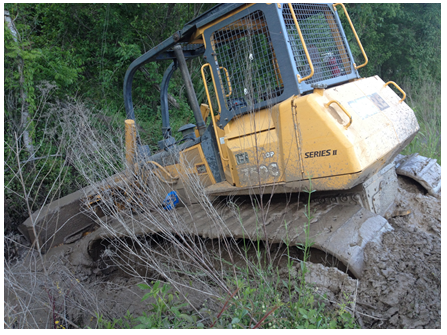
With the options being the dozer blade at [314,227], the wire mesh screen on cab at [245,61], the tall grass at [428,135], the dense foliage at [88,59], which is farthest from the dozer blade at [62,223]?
the tall grass at [428,135]

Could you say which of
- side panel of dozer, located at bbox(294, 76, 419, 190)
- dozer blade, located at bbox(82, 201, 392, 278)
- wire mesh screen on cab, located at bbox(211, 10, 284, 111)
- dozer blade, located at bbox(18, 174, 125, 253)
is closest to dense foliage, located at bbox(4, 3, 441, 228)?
dozer blade, located at bbox(18, 174, 125, 253)

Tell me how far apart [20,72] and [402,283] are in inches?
233

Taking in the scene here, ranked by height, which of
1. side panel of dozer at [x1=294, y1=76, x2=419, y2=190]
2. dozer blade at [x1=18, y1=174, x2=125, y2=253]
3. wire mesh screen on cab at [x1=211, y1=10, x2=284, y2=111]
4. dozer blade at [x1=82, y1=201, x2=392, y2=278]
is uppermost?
wire mesh screen on cab at [x1=211, y1=10, x2=284, y2=111]

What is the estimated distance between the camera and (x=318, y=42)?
3.46 meters

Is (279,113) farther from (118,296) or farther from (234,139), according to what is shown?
(118,296)

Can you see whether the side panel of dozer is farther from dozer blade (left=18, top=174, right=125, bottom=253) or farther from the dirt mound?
dozer blade (left=18, top=174, right=125, bottom=253)

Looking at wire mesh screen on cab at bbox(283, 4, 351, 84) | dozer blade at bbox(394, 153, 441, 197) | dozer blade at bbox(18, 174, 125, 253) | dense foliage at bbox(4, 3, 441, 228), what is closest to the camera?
wire mesh screen on cab at bbox(283, 4, 351, 84)

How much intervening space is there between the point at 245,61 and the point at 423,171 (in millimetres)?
2866

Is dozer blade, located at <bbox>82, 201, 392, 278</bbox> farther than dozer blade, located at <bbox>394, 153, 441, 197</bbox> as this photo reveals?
No

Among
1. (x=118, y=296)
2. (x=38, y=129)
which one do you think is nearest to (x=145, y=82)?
(x=38, y=129)

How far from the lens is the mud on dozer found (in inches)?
113

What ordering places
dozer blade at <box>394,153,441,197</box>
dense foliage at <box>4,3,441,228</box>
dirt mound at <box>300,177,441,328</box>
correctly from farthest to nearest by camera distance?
dense foliage at <box>4,3,441,228</box> < dozer blade at <box>394,153,441,197</box> < dirt mound at <box>300,177,441,328</box>

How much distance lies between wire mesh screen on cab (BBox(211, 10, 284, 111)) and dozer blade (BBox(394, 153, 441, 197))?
2.23 m

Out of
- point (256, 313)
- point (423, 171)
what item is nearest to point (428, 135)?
point (423, 171)
